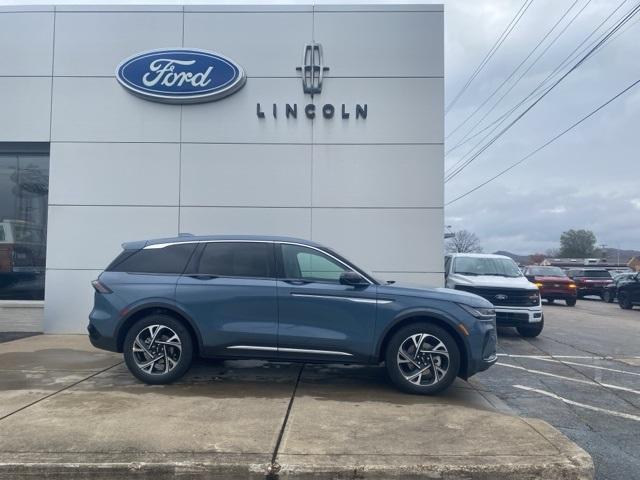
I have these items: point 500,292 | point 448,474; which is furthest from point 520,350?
point 448,474

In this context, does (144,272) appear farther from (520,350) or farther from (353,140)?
(520,350)

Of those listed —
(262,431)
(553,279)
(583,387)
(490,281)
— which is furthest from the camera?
(553,279)

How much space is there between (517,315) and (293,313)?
22.5 feet

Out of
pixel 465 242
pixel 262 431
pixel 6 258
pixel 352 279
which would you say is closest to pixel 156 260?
pixel 352 279

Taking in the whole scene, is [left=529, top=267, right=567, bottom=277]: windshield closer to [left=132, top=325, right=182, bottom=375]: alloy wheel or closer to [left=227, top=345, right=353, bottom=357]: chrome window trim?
[left=227, top=345, right=353, bottom=357]: chrome window trim

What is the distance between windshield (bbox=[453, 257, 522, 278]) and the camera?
42.1 ft

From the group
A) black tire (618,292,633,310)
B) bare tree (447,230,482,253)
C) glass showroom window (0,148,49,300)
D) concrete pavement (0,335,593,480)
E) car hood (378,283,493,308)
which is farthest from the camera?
bare tree (447,230,482,253)

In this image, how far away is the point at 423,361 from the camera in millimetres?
6234

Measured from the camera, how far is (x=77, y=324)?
10.6 meters

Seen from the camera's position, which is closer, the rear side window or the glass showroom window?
the rear side window

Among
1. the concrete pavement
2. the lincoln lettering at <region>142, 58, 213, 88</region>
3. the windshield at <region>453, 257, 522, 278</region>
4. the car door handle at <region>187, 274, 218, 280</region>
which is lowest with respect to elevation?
the concrete pavement

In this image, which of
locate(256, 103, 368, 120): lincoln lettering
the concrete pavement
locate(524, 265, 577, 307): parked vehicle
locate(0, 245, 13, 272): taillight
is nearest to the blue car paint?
the concrete pavement

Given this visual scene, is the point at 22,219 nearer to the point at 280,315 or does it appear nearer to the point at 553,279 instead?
the point at 280,315

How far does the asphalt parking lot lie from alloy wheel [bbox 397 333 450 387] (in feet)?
3.25
